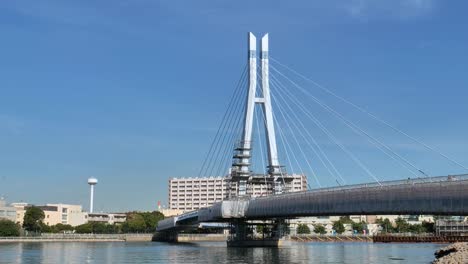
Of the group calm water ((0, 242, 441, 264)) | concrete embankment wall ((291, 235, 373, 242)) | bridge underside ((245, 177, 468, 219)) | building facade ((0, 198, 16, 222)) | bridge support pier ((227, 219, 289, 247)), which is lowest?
calm water ((0, 242, 441, 264))

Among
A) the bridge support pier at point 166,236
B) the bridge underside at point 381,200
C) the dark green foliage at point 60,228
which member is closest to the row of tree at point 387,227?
the bridge support pier at point 166,236

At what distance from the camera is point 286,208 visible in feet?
229

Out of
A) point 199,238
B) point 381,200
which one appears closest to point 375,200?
point 381,200

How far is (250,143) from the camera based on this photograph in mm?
82375

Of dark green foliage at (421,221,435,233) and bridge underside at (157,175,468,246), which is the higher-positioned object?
bridge underside at (157,175,468,246)

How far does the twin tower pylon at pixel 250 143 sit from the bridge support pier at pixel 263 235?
15.0ft

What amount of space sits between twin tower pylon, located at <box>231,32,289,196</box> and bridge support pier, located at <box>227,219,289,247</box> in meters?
4.56

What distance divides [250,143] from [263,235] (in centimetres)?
1901

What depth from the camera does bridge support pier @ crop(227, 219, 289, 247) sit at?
9362 cm

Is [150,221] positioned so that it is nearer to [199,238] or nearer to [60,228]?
[199,238]

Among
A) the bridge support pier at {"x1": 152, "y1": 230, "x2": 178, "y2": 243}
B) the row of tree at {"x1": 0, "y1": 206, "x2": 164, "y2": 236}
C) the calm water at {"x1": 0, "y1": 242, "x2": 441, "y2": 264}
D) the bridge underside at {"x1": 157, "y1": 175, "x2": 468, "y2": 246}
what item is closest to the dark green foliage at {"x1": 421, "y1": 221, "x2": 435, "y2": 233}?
the bridge support pier at {"x1": 152, "y1": 230, "x2": 178, "y2": 243}

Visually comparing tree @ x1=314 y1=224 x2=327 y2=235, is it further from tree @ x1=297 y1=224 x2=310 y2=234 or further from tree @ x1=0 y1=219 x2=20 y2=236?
tree @ x1=0 y1=219 x2=20 y2=236

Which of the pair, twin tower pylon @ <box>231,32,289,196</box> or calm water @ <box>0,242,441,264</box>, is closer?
calm water @ <box>0,242,441,264</box>

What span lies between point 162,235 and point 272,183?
65738 mm
